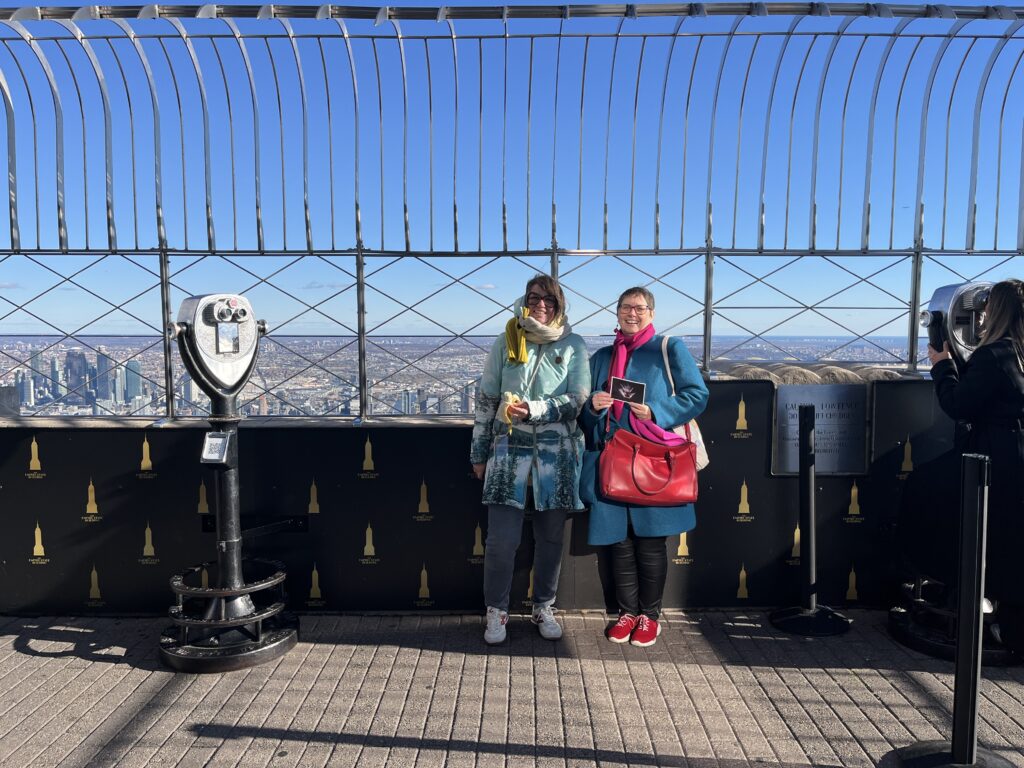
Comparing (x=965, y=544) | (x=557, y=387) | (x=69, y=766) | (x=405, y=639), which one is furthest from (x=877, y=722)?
(x=69, y=766)

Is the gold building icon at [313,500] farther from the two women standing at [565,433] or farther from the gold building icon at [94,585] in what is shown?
the gold building icon at [94,585]

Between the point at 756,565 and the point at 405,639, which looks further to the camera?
the point at 756,565

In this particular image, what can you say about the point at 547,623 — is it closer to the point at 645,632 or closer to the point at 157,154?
the point at 645,632

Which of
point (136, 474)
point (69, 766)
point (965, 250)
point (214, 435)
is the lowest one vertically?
point (69, 766)

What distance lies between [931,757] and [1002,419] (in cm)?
158

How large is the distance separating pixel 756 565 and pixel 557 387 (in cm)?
172

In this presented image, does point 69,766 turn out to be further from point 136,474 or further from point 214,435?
point 136,474

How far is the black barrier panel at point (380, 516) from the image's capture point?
14.3ft

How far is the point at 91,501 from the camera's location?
436cm

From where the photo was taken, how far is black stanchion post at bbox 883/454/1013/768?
105 inches

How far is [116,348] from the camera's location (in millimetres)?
4996

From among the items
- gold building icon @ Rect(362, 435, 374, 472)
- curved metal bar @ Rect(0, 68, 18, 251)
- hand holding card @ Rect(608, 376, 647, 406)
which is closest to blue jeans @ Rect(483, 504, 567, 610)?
hand holding card @ Rect(608, 376, 647, 406)

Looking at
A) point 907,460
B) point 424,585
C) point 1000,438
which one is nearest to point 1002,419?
point 1000,438

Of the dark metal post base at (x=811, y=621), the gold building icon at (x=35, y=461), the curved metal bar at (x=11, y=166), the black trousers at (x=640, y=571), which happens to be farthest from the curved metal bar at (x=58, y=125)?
the dark metal post base at (x=811, y=621)
